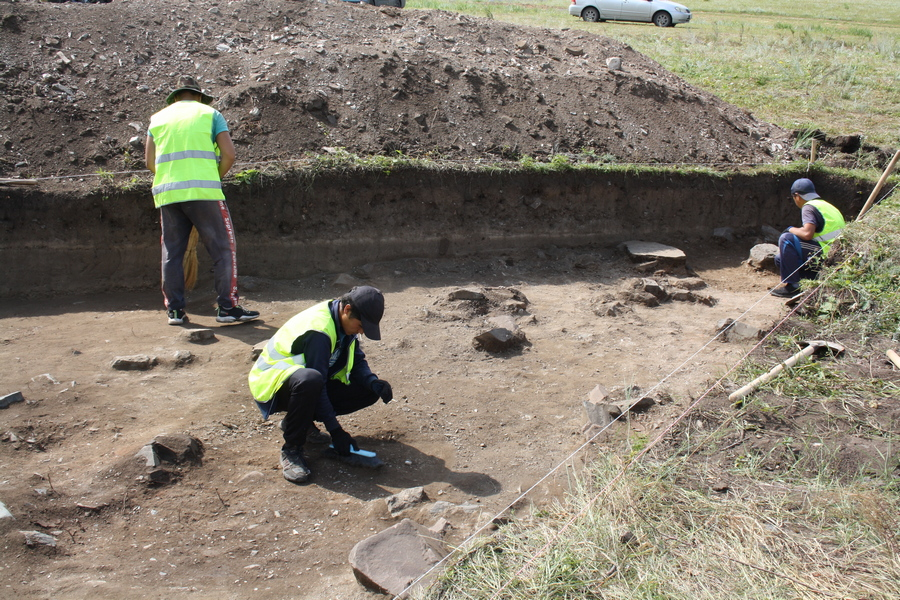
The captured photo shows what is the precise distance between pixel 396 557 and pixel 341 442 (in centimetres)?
94

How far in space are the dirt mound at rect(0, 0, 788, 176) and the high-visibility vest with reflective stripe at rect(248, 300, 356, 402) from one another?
3773mm

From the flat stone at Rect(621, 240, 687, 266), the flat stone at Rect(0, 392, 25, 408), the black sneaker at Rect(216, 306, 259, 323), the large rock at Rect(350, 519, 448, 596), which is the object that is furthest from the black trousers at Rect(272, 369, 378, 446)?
the flat stone at Rect(621, 240, 687, 266)

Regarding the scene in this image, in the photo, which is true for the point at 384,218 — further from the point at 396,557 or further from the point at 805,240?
the point at 396,557

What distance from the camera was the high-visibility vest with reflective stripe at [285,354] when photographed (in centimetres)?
350

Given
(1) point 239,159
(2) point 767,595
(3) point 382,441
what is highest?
(1) point 239,159

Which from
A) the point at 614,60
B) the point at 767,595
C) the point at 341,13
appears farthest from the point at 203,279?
the point at 614,60

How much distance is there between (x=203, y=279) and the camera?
621cm

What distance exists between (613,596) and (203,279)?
479cm

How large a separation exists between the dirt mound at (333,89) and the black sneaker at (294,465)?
402 centimetres

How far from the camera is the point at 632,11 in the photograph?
1850 cm

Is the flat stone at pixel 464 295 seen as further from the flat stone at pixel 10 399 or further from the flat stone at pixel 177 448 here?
the flat stone at pixel 10 399

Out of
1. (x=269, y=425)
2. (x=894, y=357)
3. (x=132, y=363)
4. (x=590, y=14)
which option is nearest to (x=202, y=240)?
(x=132, y=363)

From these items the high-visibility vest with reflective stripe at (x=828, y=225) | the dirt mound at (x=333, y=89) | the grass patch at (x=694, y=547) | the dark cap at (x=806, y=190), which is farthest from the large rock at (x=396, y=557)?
the dark cap at (x=806, y=190)

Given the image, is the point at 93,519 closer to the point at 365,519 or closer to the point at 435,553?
the point at 365,519
